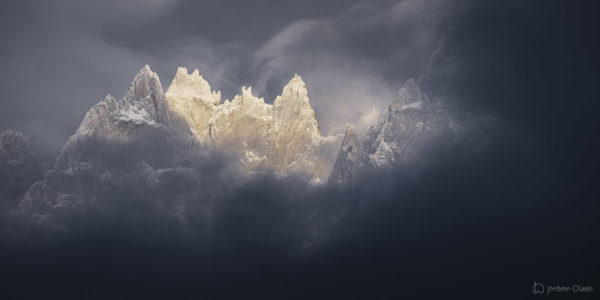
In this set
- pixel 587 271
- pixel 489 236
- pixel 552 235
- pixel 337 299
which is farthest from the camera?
pixel 337 299

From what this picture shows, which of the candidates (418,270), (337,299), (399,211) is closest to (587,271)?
(418,270)

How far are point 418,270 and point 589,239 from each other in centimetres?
5048

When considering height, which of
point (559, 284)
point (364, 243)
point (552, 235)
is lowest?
point (559, 284)

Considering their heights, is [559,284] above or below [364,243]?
below

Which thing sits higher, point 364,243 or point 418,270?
point 364,243

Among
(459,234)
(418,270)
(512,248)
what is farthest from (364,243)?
(512,248)

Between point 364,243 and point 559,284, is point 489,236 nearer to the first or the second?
point 559,284

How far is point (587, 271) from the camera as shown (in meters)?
135

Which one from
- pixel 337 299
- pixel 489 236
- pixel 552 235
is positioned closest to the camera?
pixel 552 235

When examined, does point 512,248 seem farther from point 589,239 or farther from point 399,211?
point 399,211

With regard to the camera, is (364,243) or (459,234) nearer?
(459,234)

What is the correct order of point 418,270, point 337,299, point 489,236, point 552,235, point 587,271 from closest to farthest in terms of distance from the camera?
point 587,271 → point 552,235 → point 489,236 → point 418,270 → point 337,299

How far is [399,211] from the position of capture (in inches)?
7579

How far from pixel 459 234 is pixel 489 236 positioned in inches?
349
